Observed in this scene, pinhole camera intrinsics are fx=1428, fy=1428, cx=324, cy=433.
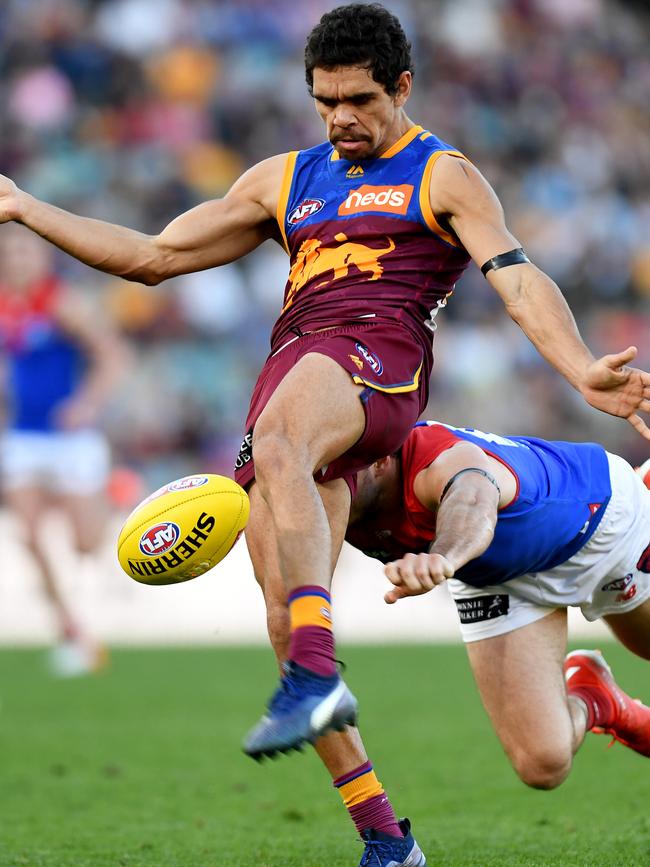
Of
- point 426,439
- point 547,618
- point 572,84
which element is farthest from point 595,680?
point 572,84

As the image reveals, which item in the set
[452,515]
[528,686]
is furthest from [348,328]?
[528,686]

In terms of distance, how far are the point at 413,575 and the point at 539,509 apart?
1.35 meters

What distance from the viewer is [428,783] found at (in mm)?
6809

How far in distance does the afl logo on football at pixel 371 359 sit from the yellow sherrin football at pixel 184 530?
609 mm

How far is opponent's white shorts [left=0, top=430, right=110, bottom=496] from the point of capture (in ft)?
37.9

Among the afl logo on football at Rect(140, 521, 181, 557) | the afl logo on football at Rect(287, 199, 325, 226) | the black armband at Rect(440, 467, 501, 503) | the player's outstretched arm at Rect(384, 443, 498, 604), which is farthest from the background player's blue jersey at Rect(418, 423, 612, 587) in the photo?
the afl logo on football at Rect(140, 521, 181, 557)

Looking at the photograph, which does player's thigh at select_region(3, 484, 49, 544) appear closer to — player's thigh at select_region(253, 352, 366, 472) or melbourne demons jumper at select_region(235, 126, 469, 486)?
melbourne demons jumper at select_region(235, 126, 469, 486)

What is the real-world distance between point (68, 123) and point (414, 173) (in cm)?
1315

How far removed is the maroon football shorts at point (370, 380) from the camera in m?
4.59

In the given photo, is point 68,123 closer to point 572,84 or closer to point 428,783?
point 572,84

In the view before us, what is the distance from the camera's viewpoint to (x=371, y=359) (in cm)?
463

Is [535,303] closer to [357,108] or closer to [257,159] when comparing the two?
[357,108]

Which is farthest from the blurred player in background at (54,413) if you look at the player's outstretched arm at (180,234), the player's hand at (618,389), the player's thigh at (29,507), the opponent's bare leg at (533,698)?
the player's hand at (618,389)

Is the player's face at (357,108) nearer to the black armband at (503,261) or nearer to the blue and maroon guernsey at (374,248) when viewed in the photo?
the blue and maroon guernsey at (374,248)
